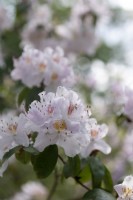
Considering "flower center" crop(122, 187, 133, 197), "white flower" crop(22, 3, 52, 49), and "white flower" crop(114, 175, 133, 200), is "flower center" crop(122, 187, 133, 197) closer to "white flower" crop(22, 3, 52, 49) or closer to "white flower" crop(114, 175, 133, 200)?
"white flower" crop(114, 175, 133, 200)

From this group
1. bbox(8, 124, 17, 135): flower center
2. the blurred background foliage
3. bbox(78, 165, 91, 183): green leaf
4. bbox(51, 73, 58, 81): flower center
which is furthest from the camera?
the blurred background foliage

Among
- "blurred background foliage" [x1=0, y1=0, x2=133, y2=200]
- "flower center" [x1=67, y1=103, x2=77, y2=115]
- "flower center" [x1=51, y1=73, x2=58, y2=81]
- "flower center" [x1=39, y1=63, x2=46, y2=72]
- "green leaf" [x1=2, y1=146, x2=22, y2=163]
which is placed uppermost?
"blurred background foliage" [x1=0, y1=0, x2=133, y2=200]

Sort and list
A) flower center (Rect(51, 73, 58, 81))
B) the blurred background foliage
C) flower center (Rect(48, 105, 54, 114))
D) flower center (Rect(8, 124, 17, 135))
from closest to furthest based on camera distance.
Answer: flower center (Rect(48, 105, 54, 114)) < flower center (Rect(8, 124, 17, 135)) < flower center (Rect(51, 73, 58, 81)) < the blurred background foliage

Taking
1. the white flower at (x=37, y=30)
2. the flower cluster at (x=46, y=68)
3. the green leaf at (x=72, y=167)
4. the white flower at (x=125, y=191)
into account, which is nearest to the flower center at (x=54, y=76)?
the flower cluster at (x=46, y=68)

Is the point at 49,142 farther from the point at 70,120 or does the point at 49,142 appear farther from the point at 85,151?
the point at 85,151

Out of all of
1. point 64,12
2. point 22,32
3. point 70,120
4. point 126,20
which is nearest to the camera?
point 70,120

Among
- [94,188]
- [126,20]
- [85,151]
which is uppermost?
[126,20]

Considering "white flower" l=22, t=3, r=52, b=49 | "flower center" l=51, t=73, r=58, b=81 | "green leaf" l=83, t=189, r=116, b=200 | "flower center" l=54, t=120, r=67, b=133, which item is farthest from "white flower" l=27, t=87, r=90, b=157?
"white flower" l=22, t=3, r=52, b=49

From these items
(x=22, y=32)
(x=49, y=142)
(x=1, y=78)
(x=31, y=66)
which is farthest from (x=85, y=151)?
(x=22, y=32)
